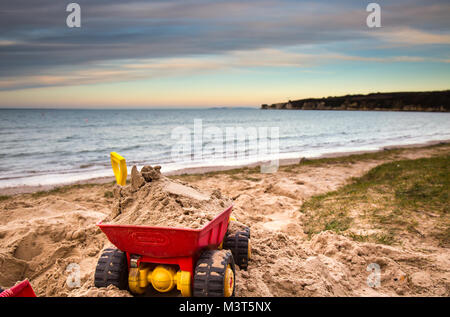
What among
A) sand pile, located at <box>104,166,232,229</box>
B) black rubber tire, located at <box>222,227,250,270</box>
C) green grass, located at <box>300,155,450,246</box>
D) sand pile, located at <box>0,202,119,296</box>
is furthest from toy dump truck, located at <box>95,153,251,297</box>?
green grass, located at <box>300,155,450,246</box>

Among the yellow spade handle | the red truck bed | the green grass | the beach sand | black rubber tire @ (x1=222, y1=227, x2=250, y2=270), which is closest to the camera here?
the red truck bed

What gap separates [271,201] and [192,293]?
4.10 meters

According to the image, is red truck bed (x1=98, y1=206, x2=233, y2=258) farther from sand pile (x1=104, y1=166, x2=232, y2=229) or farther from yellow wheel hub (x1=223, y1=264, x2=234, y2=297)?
yellow wheel hub (x1=223, y1=264, x2=234, y2=297)

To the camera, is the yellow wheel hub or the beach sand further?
the beach sand

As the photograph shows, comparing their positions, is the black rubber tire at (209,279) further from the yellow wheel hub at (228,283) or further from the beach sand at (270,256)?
the beach sand at (270,256)

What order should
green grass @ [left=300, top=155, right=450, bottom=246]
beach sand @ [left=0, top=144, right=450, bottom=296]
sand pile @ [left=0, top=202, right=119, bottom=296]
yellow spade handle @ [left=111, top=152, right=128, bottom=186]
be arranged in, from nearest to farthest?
yellow spade handle @ [left=111, top=152, right=128, bottom=186] < beach sand @ [left=0, top=144, right=450, bottom=296] < sand pile @ [left=0, top=202, right=119, bottom=296] < green grass @ [left=300, top=155, right=450, bottom=246]

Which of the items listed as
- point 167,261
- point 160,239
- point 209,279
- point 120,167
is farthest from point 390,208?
point 120,167

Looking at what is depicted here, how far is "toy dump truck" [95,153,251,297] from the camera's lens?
2518 millimetres

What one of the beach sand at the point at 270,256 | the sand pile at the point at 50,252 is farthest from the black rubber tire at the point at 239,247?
the sand pile at the point at 50,252

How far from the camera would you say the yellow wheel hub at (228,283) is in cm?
257

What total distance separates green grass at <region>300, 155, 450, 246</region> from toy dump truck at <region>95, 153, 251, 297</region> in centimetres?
266

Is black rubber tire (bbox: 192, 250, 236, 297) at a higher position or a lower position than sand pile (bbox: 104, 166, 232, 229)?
lower
